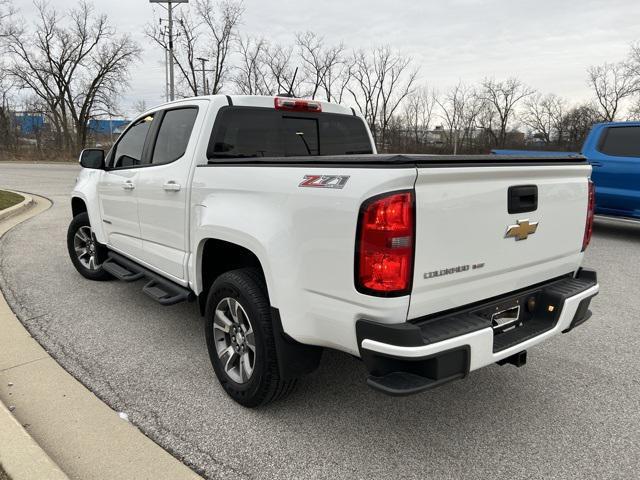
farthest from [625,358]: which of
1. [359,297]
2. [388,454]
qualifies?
[359,297]

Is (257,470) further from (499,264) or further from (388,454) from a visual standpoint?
(499,264)

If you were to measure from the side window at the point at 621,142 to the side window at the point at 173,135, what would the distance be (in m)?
7.52

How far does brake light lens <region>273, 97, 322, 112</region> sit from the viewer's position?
12.4 feet

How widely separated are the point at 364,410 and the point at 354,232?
135 cm

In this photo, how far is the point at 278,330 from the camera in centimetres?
258

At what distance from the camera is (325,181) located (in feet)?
7.42

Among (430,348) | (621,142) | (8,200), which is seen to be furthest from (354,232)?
(8,200)

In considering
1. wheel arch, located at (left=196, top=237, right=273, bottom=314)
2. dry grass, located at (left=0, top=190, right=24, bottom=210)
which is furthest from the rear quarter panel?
dry grass, located at (left=0, top=190, right=24, bottom=210)

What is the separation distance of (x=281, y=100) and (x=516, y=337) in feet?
7.98

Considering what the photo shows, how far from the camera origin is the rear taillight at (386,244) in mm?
2070

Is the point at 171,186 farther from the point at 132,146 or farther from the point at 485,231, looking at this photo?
the point at 485,231

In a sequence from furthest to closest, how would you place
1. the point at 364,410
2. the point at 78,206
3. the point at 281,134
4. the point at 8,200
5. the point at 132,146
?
the point at 8,200, the point at 78,206, the point at 132,146, the point at 281,134, the point at 364,410

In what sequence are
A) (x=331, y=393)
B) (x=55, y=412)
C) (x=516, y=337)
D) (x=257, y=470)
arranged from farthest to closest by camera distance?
(x=331, y=393) < (x=55, y=412) < (x=516, y=337) < (x=257, y=470)

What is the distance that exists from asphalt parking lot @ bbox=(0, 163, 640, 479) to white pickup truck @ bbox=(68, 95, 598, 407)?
0.30 metres
